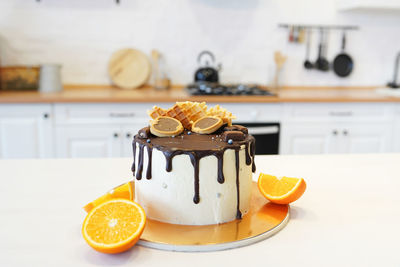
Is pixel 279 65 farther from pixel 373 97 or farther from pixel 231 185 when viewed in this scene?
pixel 231 185

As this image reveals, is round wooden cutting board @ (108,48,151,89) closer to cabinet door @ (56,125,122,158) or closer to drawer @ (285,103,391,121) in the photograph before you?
cabinet door @ (56,125,122,158)

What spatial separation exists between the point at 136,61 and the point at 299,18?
1.30m

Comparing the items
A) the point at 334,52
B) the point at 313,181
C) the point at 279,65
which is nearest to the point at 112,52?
the point at 279,65

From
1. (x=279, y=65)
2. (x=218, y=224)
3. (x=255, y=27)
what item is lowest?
(x=218, y=224)

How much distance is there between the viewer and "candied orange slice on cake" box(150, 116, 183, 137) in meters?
0.91

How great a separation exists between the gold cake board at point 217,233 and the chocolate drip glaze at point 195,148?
0.17 feet

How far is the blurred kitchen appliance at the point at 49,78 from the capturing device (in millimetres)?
2723

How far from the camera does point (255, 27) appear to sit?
10.2 feet

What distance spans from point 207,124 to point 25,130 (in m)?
1.86

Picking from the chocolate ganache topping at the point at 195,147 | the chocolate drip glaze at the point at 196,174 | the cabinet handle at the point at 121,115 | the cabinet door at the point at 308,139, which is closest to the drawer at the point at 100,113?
the cabinet handle at the point at 121,115

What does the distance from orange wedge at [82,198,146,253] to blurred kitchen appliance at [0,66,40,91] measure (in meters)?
2.32

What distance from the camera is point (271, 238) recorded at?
30.7 inches

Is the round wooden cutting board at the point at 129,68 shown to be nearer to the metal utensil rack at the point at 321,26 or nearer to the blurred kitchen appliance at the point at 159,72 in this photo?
the blurred kitchen appliance at the point at 159,72

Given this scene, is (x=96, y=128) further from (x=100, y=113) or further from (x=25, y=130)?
(x=25, y=130)
